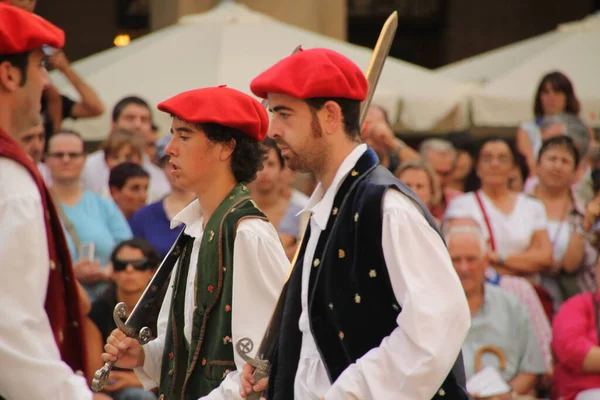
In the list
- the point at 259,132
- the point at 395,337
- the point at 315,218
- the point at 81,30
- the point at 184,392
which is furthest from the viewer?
the point at 81,30

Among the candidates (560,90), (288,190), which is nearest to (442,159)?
(560,90)

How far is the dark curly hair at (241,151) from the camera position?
3701 millimetres

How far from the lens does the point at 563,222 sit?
7125 millimetres

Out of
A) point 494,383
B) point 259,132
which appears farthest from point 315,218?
point 494,383

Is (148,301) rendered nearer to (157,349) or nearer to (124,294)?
(157,349)

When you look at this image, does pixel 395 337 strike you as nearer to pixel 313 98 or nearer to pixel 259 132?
pixel 313 98

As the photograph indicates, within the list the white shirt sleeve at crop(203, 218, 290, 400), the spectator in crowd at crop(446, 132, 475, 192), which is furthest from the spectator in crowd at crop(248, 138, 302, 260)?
the white shirt sleeve at crop(203, 218, 290, 400)

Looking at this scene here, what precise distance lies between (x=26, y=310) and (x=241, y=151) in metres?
1.15

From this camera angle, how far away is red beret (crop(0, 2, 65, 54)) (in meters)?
2.95

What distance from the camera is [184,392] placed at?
3.53 metres

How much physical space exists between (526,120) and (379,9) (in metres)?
7.65

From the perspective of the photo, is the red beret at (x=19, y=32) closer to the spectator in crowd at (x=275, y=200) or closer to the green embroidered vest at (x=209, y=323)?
the green embroidered vest at (x=209, y=323)

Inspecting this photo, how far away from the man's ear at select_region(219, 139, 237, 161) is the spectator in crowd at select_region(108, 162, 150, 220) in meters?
3.22

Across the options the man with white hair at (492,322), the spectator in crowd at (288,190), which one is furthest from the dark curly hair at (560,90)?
the man with white hair at (492,322)
